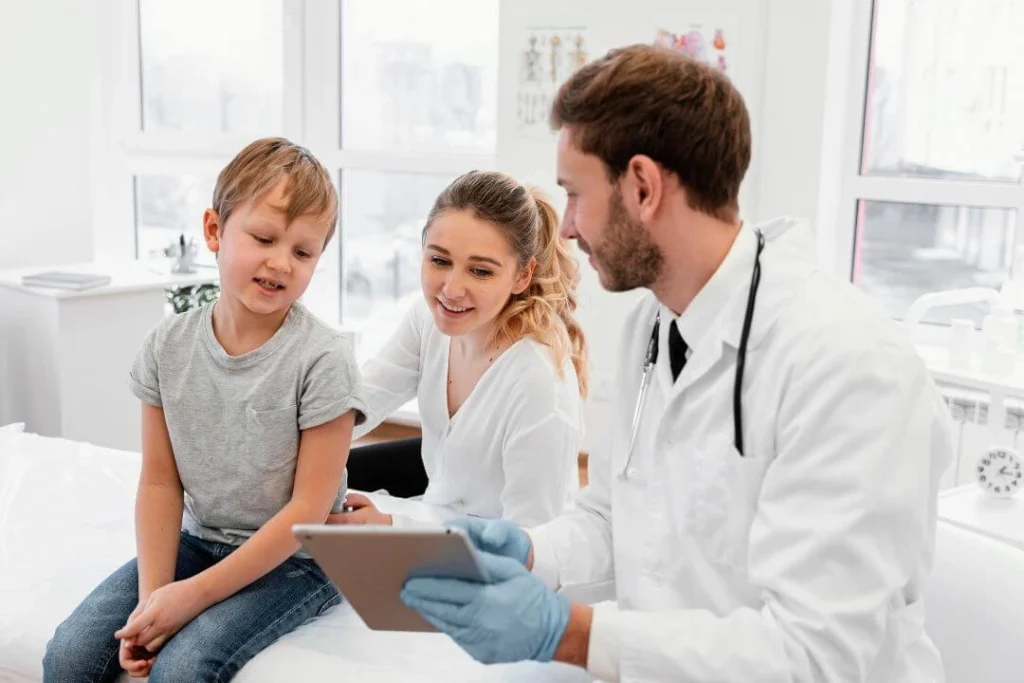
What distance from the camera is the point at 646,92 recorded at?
122 centimetres

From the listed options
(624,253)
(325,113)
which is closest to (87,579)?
(624,253)

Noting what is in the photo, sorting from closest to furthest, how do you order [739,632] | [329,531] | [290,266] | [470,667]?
1. [329,531]
2. [739,632]
3. [470,667]
4. [290,266]

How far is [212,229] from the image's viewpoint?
1727 mm

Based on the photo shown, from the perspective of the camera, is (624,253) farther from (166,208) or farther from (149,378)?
(166,208)

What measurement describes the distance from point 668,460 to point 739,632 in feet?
0.80

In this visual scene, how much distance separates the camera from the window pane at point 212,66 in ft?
15.0

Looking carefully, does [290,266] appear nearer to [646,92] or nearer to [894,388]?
[646,92]

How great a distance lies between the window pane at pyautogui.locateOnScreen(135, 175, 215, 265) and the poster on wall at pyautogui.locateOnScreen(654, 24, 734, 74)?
87.4 inches

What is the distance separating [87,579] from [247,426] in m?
0.41

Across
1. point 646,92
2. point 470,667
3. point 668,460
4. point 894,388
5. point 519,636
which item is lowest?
point 470,667

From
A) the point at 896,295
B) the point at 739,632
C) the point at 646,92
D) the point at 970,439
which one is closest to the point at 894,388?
the point at 739,632

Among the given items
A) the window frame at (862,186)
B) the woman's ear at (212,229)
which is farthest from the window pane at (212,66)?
the woman's ear at (212,229)

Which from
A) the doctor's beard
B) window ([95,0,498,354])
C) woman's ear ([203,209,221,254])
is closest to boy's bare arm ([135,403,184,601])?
woman's ear ([203,209,221,254])

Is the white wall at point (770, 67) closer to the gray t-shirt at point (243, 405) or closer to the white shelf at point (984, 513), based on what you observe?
the white shelf at point (984, 513)
